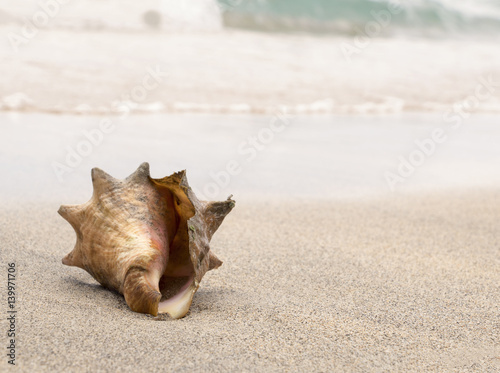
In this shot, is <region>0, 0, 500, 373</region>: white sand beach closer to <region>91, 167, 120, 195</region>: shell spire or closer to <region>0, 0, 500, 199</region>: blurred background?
<region>0, 0, 500, 199</region>: blurred background

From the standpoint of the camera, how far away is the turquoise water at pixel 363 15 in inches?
563

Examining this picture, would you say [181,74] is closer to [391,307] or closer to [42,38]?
[42,38]

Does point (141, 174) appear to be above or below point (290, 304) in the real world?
above

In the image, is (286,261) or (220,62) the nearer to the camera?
(286,261)

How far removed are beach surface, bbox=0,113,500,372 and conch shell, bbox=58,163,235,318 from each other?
0.07 metres

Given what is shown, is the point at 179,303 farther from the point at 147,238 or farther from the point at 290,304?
the point at 290,304

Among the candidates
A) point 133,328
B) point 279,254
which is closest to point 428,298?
point 279,254

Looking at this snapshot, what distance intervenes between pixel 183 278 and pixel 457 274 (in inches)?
46.7

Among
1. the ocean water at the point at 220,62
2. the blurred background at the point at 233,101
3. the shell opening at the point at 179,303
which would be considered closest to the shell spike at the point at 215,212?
the shell opening at the point at 179,303

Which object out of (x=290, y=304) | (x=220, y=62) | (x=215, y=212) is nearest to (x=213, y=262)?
(x=215, y=212)

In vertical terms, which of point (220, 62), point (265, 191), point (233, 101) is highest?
point (220, 62)

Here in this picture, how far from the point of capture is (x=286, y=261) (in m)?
2.40

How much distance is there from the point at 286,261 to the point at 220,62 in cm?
677

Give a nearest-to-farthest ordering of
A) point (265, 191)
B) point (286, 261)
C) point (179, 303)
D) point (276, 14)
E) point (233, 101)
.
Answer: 1. point (179, 303)
2. point (286, 261)
3. point (265, 191)
4. point (233, 101)
5. point (276, 14)
